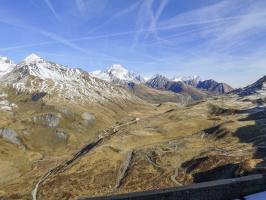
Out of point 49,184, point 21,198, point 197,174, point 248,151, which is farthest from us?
point 49,184

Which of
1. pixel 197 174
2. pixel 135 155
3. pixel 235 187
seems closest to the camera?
pixel 235 187

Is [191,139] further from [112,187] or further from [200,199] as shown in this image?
[200,199]

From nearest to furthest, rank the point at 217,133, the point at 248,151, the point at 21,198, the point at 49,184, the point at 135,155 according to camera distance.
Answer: the point at 248,151 → the point at 21,198 → the point at 49,184 → the point at 135,155 → the point at 217,133

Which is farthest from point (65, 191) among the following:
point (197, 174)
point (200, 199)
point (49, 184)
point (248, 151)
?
point (200, 199)

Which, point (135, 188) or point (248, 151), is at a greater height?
point (248, 151)

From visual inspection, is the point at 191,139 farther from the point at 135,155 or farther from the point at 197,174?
the point at 197,174

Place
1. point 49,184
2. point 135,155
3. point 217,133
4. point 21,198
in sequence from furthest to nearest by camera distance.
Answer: point 217,133
point 135,155
point 49,184
point 21,198

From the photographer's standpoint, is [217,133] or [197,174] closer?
[197,174]

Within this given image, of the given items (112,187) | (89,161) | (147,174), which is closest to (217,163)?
(147,174)

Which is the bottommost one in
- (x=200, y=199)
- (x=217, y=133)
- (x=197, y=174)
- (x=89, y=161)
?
(x=200, y=199)
